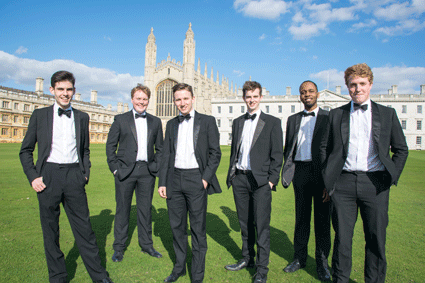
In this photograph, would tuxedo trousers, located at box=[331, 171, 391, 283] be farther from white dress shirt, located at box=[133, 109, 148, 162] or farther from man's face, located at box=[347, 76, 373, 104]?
white dress shirt, located at box=[133, 109, 148, 162]

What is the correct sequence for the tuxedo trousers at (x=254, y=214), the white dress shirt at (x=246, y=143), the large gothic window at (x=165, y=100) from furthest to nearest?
1. the large gothic window at (x=165, y=100)
2. the white dress shirt at (x=246, y=143)
3. the tuxedo trousers at (x=254, y=214)

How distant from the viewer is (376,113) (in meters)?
2.73

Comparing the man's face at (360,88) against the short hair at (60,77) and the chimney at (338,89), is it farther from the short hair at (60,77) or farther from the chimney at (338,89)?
the chimney at (338,89)

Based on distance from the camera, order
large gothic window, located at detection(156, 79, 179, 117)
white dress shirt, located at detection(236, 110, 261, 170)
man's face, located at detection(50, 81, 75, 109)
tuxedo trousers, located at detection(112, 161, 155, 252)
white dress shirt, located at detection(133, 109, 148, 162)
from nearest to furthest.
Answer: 1. man's face, located at detection(50, 81, 75, 109)
2. white dress shirt, located at detection(236, 110, 261, 170)
3. tuxedo trousers, located at detection(112, 161, 155, 252)
4. white dress shirt, located at detection(133, 109, 148, 162)
5. large gothic window, located at detection(156, 79, 179, 117)

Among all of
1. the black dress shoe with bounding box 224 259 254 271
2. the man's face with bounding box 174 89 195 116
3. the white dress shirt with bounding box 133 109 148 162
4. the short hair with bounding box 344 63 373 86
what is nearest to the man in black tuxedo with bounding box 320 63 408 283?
the short hair with bounding box 344 63 373 86

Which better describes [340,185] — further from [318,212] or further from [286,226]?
[286,226]

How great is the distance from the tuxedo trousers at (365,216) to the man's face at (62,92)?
321cm

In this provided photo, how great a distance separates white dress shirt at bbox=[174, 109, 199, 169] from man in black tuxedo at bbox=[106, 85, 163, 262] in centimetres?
86

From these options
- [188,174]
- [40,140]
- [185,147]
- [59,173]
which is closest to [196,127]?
[185,147]

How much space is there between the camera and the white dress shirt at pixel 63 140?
9.98ft

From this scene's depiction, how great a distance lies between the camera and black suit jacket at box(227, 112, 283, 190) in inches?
134

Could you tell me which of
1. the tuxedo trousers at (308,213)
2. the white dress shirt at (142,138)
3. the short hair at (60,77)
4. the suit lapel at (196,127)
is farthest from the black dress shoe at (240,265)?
the short hair at (60,77)

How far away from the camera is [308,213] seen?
367 cm

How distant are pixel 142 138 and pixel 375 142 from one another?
3174 millimetres
